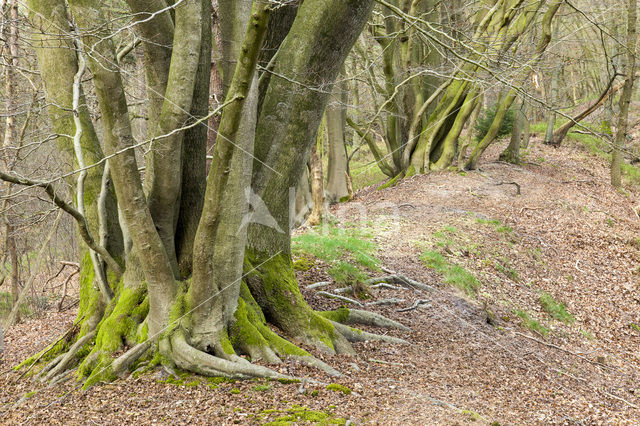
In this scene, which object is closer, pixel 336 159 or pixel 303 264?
pixel 303 264

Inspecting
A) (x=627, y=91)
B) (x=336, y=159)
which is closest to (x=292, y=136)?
(x=336, y=159)

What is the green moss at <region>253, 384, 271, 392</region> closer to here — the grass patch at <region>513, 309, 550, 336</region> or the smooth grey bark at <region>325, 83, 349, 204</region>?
the grass patch at <region>513, 309, 550, 336</region>

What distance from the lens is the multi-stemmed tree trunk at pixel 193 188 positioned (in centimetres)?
400

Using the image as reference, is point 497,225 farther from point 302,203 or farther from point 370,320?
point 370,320

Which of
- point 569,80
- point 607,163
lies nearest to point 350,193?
point 607,163

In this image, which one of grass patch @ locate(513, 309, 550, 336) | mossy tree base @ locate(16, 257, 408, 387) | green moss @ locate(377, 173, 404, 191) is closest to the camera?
mossy tree base @ locate(16, 257, 408, 387)

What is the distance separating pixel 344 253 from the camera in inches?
331

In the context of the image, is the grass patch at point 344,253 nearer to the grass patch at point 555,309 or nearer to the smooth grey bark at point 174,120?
the grass patch at point 555,309

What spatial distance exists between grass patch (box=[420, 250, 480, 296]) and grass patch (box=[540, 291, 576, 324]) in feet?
3.98

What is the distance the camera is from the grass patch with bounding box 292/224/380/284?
745cm

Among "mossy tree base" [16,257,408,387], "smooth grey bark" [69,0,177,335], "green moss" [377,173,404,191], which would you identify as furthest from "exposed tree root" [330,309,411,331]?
"green moss" [377,173,404,191]

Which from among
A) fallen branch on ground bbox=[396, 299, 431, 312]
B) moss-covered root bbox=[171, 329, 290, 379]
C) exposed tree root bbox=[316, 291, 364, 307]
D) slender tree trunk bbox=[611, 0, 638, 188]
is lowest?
fallen branch on ground bbox=[396, 299, 431, 312]

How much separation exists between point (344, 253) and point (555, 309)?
3848 millimetres

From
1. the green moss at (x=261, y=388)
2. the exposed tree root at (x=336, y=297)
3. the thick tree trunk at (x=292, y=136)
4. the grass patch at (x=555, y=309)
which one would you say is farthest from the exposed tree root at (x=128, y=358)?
the grass patch at (x=555, y=309)
